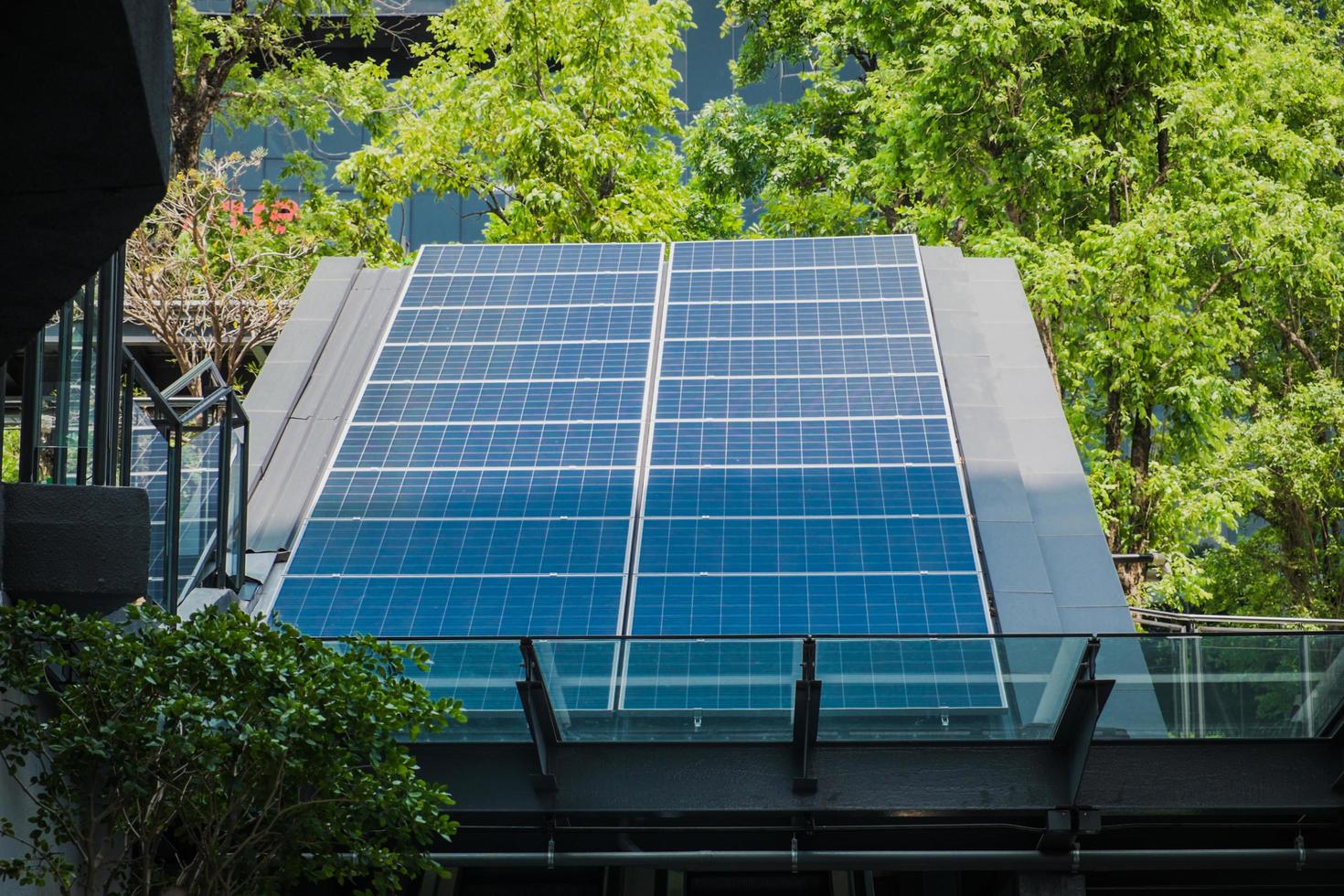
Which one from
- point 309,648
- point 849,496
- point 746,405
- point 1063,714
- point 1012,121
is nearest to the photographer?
point 309,648

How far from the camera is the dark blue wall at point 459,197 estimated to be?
50188mm

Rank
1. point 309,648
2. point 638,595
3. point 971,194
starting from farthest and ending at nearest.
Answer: point 971,194 → point 638,595 → point 309,648

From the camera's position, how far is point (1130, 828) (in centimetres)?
1084

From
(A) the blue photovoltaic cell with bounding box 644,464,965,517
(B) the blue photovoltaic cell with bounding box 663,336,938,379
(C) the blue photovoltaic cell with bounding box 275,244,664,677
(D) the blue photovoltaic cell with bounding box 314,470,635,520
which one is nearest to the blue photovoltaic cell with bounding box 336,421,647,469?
(C) the blue photovoltaic cell with bounding box 275,244,664,677

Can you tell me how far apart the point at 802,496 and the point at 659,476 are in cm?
131

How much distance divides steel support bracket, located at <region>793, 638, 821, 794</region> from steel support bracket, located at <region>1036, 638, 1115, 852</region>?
1659mm

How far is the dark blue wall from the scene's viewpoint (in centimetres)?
5019

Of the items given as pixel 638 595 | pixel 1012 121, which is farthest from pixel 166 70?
pixel 1012 121

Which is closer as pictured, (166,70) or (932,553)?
(166,70)

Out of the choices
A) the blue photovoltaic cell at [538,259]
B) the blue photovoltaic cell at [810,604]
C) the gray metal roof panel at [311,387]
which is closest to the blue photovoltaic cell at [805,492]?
the blue photovoltaic cell at [810,604]

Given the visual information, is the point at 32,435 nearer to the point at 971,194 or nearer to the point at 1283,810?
the point at 1283,810

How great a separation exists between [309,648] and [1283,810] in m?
6.67

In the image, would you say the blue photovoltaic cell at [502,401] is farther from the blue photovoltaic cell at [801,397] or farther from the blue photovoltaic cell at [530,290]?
the blue photovoltaic cell at [530,290]

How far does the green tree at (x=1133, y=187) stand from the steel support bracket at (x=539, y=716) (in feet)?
55.6
